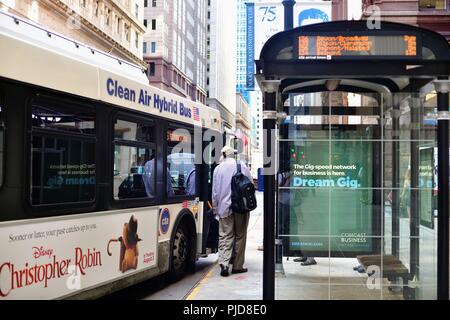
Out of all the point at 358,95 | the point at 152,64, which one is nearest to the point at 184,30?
the point at 152,64

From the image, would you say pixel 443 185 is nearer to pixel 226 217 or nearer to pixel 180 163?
pixel 226 217

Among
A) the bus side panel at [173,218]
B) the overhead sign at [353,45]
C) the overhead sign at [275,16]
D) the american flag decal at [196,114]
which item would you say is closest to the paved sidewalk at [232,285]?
the bus side panel at [173,218]

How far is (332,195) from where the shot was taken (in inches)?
211

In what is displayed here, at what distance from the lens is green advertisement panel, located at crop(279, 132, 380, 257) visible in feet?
17.6

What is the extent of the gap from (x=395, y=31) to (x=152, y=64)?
79721mm

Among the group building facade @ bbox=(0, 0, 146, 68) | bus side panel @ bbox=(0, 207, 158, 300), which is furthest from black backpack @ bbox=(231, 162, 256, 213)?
building facade @ bbox=(0, 0, 146, 68)

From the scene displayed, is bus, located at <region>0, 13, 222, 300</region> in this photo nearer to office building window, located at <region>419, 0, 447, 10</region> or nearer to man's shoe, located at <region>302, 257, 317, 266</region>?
man's shoe, located at <region>302, 257, 317, 266</region>

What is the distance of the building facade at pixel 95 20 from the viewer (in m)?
44.2

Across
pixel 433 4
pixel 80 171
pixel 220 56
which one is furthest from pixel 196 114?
pixel 220 56

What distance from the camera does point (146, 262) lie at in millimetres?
6590

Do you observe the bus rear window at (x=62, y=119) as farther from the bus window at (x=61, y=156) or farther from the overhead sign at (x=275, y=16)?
the overhead sign at (x=275, y=16)

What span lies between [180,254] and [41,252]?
3585 mm

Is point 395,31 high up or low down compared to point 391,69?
up
